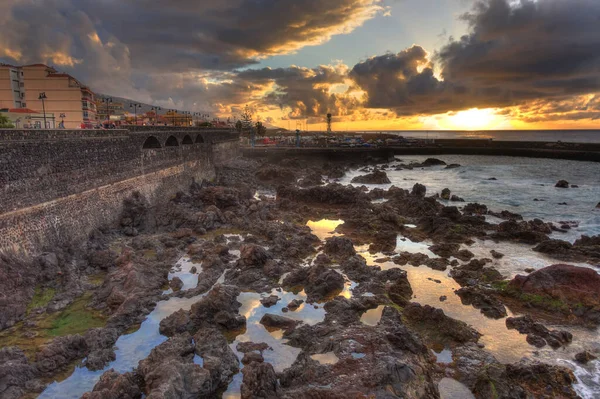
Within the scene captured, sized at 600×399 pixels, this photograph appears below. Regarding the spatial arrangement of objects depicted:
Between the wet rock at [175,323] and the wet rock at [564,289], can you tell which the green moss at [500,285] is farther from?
the wet rock at [175,323]

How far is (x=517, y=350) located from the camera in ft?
33.3

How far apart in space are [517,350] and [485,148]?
7895cm

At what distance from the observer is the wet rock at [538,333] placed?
10469 millimetres

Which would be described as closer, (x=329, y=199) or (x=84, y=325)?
(x=84, y=325)

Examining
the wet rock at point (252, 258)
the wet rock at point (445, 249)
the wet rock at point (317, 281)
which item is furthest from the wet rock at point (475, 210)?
the wet rock at point (252, 258)

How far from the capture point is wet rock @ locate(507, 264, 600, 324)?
12000mm

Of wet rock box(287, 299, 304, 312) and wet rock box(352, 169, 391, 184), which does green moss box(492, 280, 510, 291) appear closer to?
wet rock box(287, 299, 304, 312)

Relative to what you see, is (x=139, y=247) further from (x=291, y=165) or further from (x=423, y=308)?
(x=291, y=165)

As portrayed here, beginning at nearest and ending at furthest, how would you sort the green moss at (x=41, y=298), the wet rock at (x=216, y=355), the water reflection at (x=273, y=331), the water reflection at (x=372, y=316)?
the wet rock at (x=216, y=355) → the water reflection at (x=273, y=331) → the water reflection at (x=372, y=316) → the green moss at (x=41, y=298)

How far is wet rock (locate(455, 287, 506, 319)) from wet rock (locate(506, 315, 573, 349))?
49cm

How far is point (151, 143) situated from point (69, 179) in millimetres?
9695

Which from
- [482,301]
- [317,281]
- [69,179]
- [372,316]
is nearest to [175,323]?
[317,281]

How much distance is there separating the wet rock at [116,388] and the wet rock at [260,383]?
2397 millimetres

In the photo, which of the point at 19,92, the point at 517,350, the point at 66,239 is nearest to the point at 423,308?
the point at 517,350
